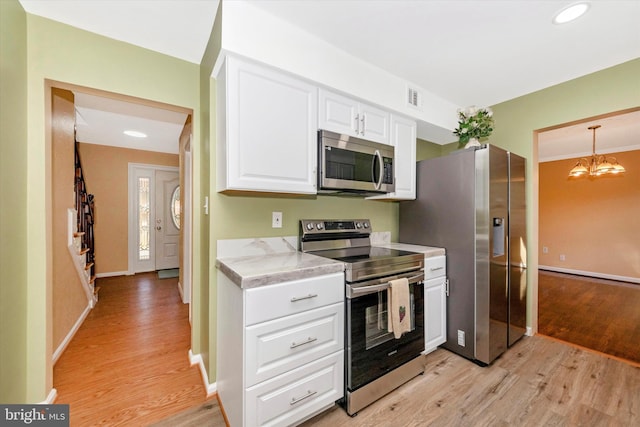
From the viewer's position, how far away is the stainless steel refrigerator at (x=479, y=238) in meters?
2.16

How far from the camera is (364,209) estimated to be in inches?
105

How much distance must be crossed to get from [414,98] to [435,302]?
1927mm

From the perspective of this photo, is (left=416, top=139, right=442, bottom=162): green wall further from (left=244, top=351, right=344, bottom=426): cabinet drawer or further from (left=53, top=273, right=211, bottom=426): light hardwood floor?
(left=53, top=273, right=211, bottom=426): light hardwood floor

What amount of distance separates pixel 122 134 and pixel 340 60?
3959 mm

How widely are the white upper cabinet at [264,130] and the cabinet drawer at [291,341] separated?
819 millimetres

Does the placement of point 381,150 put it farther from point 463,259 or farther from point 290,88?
point 463,259

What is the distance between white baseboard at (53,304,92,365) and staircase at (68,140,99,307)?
0.73ft

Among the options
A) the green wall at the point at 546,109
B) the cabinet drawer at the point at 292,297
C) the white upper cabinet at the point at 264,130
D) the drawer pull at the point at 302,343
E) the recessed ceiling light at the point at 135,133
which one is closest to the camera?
the cabinet drawer at the point at 292,297

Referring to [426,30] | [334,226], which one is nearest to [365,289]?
[334,226]

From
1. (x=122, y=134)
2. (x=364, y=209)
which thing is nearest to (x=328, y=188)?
(x=364, y=209)

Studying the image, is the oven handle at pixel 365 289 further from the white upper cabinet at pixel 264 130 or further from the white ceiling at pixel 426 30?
the white ceiling at pixel 426 30

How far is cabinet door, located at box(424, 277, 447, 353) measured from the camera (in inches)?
87.9

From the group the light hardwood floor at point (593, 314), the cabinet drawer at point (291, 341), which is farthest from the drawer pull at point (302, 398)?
the light hardwood floor at point (593, 314)

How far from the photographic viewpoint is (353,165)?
2.07 metres
